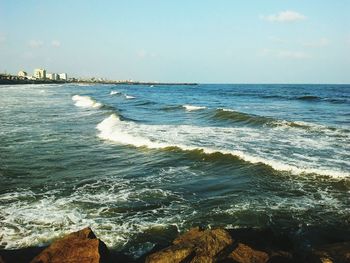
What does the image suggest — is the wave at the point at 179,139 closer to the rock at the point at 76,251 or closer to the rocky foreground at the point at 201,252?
the rocky foreground at the point at 201,252

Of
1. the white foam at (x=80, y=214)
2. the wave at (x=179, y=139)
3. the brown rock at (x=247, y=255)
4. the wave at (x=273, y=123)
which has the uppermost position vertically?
the brown rock at (x=247, y=255)

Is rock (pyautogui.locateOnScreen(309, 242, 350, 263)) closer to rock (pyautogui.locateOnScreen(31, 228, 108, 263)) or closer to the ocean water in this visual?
the ocean water

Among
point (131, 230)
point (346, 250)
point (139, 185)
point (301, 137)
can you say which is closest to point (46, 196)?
point (139, 185)

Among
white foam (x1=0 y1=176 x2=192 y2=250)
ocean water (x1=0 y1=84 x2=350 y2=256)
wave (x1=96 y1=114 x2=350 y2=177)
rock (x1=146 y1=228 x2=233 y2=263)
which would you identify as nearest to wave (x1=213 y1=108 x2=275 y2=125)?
wave (x1=96 y1=114 x2=350 y2=177)

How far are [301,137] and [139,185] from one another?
12.6m

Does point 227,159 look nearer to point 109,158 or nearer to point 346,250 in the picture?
point 109,158

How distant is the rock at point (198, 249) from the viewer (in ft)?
19.8

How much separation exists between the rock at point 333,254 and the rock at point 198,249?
4.92ft

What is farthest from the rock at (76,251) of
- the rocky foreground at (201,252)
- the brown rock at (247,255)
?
the brown rock at (247,255)

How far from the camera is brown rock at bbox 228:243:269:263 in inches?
239

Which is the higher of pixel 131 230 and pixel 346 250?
pixel 346 250

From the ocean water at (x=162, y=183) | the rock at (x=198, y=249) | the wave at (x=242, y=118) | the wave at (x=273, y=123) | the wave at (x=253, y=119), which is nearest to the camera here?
the rock at (x=198, y=249)

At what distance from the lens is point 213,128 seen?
1014 inches

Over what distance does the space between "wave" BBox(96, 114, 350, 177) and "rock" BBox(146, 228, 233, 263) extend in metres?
7.94
